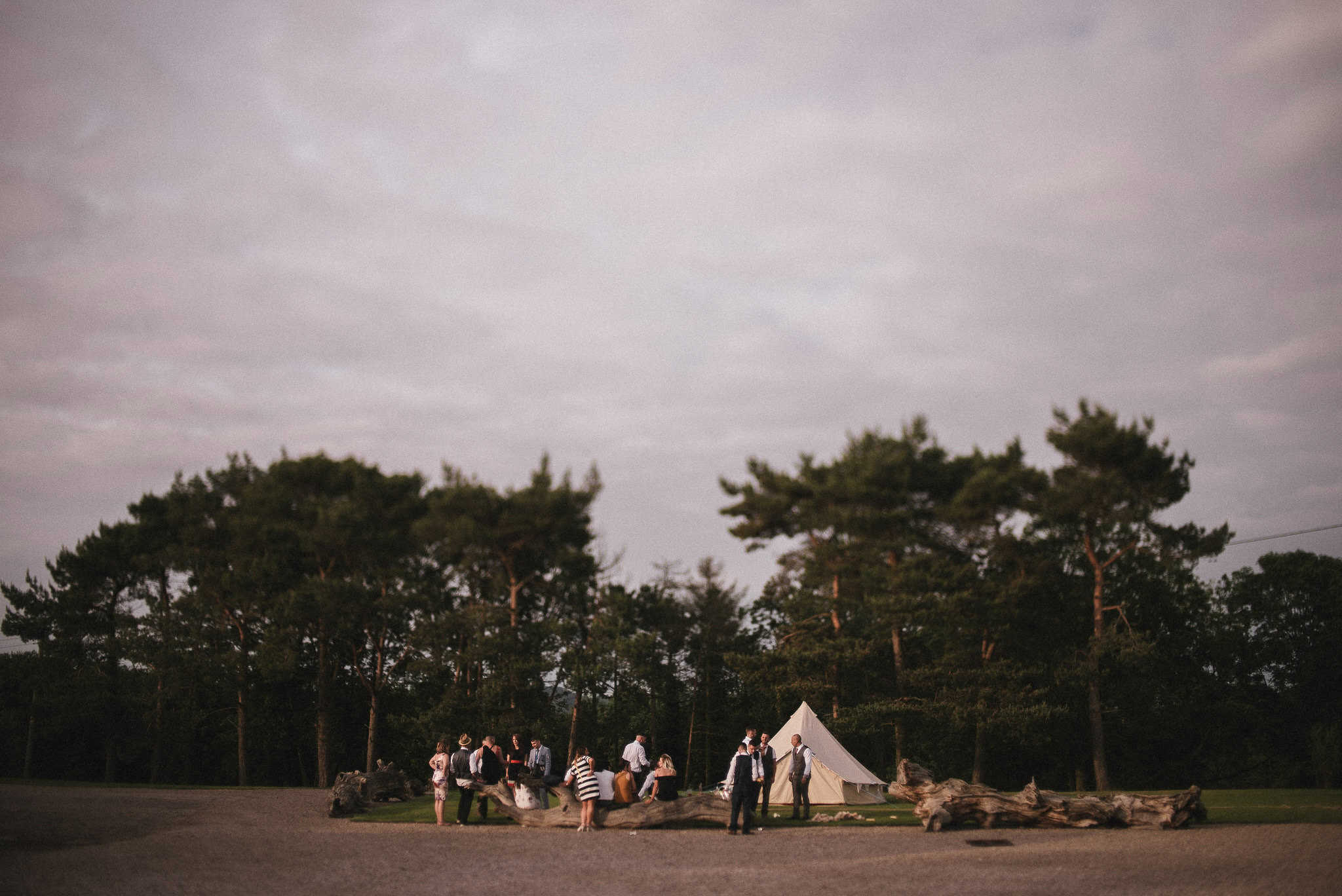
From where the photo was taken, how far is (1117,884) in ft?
33.3

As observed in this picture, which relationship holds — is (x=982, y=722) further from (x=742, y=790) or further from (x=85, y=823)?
(x=85, y=823)

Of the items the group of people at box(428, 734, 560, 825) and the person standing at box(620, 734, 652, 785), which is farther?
the person standing at box(620, 734, 652, 785)

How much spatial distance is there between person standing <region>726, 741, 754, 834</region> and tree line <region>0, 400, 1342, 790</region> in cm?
1553

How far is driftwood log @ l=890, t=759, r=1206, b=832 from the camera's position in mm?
16484

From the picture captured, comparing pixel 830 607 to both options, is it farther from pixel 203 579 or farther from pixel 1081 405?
pixel 203 579

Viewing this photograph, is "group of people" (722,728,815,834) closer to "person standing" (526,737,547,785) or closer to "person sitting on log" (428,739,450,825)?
"person standing" (526,737,547,785)

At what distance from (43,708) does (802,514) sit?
34339mm

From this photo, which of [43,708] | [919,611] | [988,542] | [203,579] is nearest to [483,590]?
[203,579]

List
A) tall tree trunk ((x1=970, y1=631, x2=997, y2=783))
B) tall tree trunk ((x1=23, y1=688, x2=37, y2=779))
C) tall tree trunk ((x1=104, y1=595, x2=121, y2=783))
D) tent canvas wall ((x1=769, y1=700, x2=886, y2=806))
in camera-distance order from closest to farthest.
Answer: tent canvas wall ((x1=769, y1=700, x2=886, y2=806)) → tall tree trunk ((x1=970, y1=631, x2=997, y2=783)) → tall tree trunk ((x1=104, y1=595, x2=121, y2=783)) → tall tree trunk ((x1=23, y1=688, x2=37, y2=779))

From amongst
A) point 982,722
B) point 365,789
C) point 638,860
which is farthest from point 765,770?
point 982,722

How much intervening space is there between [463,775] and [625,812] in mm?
4629

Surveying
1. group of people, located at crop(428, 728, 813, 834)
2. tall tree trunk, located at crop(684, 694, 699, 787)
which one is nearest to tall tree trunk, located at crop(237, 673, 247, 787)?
tall tree trunk, located at crop(684, 694, 699, 787)

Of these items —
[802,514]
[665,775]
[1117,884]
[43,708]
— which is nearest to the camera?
[1117,884]

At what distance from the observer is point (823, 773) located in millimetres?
A: 23547
